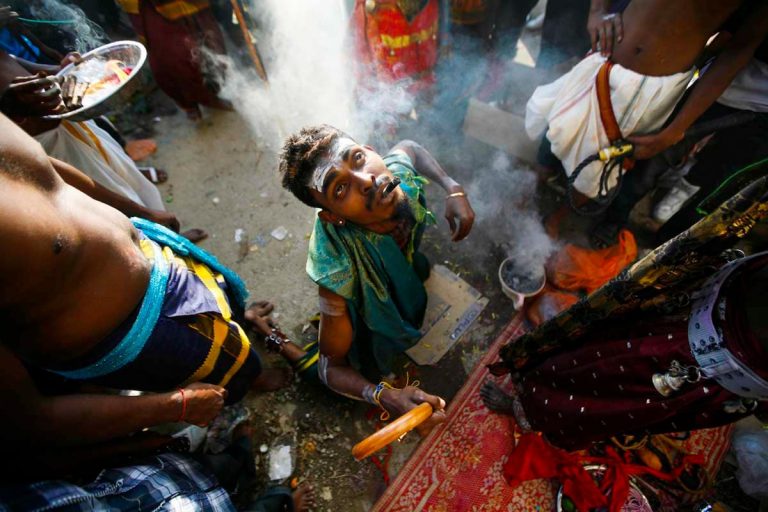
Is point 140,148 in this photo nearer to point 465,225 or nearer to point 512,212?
point 465,225

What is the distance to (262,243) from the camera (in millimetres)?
4016

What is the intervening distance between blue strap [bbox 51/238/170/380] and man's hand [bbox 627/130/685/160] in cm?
359

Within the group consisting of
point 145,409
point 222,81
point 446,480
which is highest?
point 222,81

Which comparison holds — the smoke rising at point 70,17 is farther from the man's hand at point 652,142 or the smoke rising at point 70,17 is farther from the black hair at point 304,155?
the man's hand at point 652,142

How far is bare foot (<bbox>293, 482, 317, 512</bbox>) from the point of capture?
2480 mm

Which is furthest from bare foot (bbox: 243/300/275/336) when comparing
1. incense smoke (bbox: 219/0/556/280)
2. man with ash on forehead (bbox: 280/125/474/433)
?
incense smoke (bbox: 219/0/556/280)

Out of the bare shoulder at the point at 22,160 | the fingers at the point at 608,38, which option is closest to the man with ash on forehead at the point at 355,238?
the bare shoulder at the point at 22,160

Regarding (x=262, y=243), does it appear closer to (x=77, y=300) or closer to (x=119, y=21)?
(x=77, y=300)

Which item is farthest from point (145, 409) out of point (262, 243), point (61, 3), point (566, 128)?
point (61, 3)

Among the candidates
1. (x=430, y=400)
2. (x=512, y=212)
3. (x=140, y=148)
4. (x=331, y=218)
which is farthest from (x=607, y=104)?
(x=140, y=148)

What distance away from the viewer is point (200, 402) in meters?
1.96

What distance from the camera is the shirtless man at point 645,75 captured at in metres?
2.40

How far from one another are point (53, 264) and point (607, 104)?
370 centimetres

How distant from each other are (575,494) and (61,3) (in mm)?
7117
